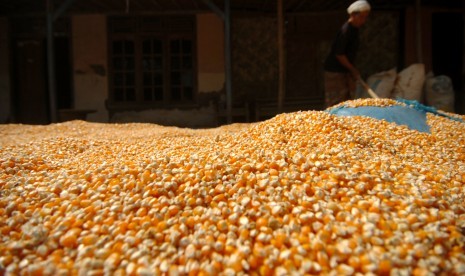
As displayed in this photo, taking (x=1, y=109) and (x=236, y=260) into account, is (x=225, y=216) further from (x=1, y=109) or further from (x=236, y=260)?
(x=1, y=109)

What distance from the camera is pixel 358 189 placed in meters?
1.43

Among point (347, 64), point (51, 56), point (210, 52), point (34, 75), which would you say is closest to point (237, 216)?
point (347, 64)

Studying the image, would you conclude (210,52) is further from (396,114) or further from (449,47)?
(449,47)

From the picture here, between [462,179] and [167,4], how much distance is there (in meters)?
6.03

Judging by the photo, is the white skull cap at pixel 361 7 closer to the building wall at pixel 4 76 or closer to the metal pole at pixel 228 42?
the metal pole at pixel 228 42

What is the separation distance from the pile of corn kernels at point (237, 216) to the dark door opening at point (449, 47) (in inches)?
260

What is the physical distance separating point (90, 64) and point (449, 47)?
24.0ft

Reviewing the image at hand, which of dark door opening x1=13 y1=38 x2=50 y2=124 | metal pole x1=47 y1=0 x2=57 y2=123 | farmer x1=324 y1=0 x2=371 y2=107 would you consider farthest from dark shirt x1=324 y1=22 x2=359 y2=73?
dark door opening x1=13 y1=38 x2=50 y2=124

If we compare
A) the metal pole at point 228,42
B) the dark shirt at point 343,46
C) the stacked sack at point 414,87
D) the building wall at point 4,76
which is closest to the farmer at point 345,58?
the dark shirt at point 343,46

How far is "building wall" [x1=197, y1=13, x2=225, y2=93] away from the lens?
280 inches

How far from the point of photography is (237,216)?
129 cm

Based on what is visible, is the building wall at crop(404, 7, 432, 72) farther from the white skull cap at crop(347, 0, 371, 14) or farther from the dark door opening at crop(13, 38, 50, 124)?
the dark door opening at crop(13, 38, 50, 124)

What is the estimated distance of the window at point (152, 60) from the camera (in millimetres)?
7082

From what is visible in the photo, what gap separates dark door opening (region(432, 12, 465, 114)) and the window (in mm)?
4956
